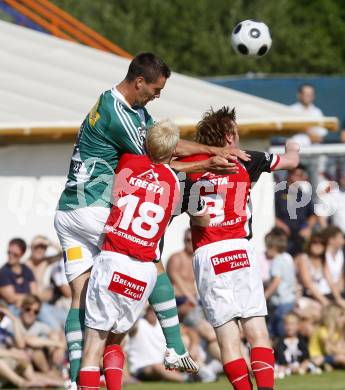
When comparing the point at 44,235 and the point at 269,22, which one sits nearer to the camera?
the point at 44,235

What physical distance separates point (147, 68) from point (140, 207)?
1061 mm

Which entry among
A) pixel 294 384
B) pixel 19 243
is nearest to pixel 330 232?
pixel 294 384

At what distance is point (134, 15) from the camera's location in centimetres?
5016

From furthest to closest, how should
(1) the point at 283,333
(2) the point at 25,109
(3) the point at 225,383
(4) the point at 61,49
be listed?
(4) the point at 61,49 → (2) the point at 25,109 → (1) the point at 283,333 → (3) the point at 225,383

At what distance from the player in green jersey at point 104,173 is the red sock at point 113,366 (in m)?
0.21

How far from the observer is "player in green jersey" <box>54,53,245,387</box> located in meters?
9.73

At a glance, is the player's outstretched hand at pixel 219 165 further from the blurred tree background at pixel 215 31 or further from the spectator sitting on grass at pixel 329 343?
the blurred tree background at pixel 215 31

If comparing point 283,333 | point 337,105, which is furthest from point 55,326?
point 337,105

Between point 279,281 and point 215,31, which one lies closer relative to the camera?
point 279,281

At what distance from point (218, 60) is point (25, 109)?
33035 millimetres

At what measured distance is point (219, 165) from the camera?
957cm

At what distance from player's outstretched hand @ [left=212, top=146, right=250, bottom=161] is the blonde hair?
1.28ft

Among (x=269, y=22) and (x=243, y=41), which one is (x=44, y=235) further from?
(x=269, y=22)

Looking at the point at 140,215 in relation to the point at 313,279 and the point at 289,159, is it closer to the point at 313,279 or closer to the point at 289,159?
the point at 289,159
